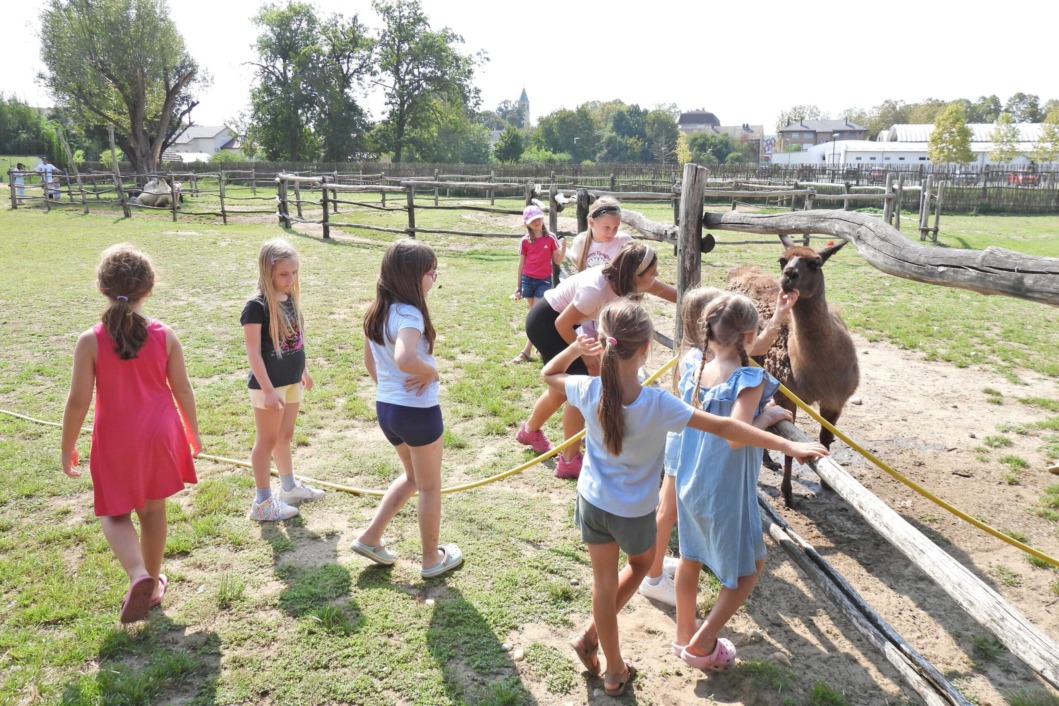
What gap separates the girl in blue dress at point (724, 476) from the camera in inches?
105

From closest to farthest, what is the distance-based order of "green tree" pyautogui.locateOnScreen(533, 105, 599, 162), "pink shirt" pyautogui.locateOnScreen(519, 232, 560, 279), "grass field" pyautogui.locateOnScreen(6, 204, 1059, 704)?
"grass field" pyautogui.locateOnScreen(6, 204, 1059, 704)
"pink shirt" pyautogui.locateOnScreen(519, 232, 560, 279)
"green tree" pyautogui.locateOnScreen(533, 105, 599, 162)

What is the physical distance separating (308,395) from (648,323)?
4.59 metres

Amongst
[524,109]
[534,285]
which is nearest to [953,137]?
[534,285]

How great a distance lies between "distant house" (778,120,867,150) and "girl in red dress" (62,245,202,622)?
359ft

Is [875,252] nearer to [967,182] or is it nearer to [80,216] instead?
[80,216]

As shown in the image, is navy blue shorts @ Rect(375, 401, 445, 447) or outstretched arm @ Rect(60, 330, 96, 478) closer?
outstretched arm @ Rect(60, 330, 96, 478)

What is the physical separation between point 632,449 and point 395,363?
1.20m

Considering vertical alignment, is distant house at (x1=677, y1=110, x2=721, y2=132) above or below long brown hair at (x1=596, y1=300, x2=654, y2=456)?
above

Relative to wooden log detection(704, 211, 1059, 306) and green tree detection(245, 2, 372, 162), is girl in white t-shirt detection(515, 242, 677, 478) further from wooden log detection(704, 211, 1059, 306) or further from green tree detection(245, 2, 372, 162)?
green tree detection(245, 2, 372, 162)

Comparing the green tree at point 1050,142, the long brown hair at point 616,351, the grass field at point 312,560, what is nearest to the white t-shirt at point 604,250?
the grass field at point 312,560

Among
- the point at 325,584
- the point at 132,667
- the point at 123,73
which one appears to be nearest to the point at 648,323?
the point at 325,584

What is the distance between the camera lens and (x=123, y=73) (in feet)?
119

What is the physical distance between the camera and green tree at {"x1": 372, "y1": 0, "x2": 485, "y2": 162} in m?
56.0

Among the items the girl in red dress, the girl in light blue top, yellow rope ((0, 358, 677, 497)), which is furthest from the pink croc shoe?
the girl in red dress
